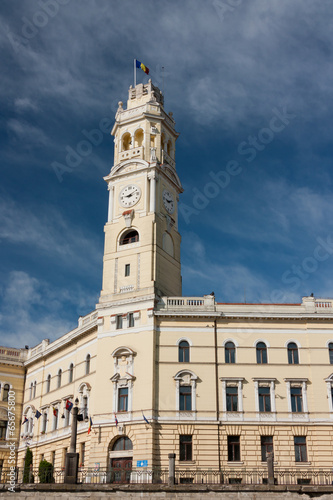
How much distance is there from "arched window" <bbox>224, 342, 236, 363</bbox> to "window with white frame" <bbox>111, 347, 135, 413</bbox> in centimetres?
744

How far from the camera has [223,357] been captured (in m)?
47.1

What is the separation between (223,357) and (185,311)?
187 inches

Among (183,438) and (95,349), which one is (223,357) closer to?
(183,438)

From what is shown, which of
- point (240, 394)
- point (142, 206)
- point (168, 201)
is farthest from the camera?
point (168, 201)

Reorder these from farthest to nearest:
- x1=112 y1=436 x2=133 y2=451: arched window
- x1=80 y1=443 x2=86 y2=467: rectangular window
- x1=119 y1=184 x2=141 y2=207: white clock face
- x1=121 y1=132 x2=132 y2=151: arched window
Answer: x1=121 y1=132 x2=132 y2=151: arched window
x1=119 y1=184 x2=141 y2=207: white clock face
x1=80 y1=443 x2=86 y2=467: rectangular window
x1=112 y1=436 x2=133 y2=451: arched window

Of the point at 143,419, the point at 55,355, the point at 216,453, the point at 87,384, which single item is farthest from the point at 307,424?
the point at 55,355

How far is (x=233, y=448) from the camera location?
4444 cm

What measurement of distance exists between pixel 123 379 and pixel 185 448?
7.08m

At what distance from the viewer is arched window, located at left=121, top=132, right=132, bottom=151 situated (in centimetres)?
5872

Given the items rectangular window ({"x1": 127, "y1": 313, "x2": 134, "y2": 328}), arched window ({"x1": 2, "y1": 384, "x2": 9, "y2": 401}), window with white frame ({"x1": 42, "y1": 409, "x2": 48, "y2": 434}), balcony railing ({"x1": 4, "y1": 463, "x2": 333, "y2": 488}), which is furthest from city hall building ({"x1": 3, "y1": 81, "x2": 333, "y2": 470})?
arched window ({"x1": 2, "y1": 384, "x2": 9, "y2": 401})

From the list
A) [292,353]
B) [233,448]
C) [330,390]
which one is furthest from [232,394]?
[330,390]

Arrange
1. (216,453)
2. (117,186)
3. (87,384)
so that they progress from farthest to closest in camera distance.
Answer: (117,186) → (87,384) → (216,453)

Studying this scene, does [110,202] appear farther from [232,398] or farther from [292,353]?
[292,353]

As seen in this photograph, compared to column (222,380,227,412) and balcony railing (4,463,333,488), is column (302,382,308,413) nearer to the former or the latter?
balcony railing (4,463,333,488)
